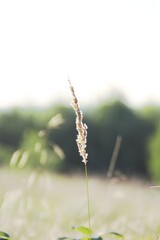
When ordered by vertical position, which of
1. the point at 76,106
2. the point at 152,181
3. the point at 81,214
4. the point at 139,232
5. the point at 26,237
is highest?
the point at 76,106

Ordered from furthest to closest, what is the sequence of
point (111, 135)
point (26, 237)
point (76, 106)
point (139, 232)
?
point (111, 135), point (139, 232), point (26, 237), point (76, 106)

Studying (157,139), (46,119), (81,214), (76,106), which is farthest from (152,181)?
(76,106)

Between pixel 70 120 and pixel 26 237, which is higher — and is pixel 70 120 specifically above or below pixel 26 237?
below

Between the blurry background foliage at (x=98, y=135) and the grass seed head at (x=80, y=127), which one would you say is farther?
the blurry background foliage at (x=98, y=135)

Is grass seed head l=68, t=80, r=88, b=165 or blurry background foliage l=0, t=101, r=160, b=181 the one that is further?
blurry background foliage l=0, t=101, r=160, b=181

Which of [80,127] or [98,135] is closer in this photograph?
[80,127]

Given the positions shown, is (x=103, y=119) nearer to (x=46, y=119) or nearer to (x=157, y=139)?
(x=46, y=119)

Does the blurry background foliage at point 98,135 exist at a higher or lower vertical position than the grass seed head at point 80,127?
lower

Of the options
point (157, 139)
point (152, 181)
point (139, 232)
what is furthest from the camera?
point (152, 181)

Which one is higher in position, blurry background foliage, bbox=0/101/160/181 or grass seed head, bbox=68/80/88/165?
grass seed head, bbox=68/80/88/165

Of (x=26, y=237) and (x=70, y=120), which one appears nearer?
(x=26, y=237)

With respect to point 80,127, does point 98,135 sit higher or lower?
lower
